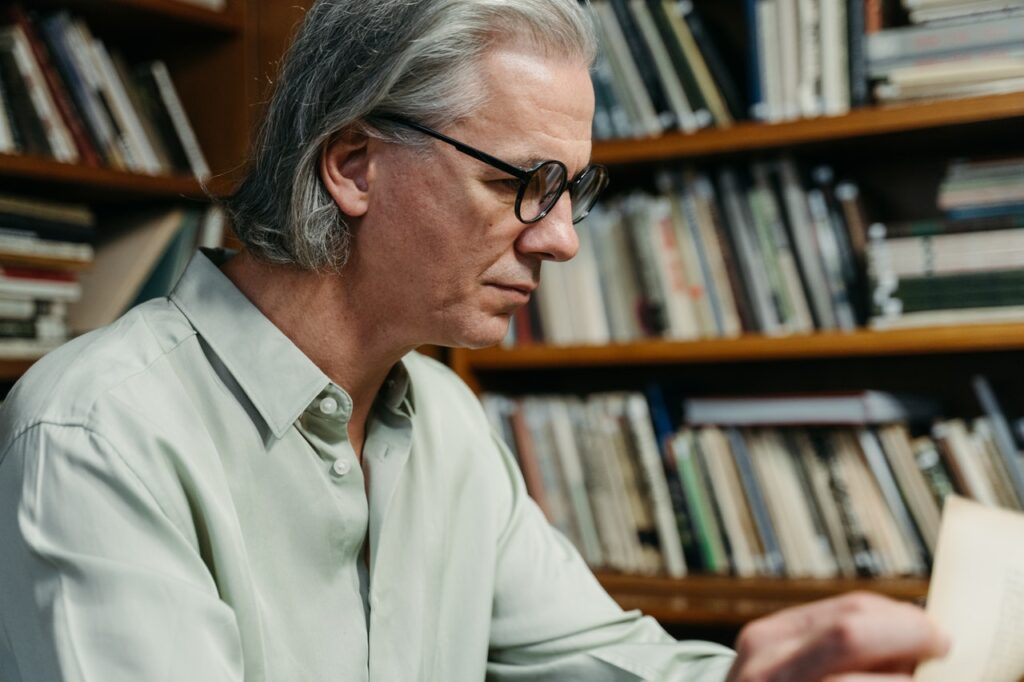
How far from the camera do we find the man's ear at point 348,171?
1073 mm

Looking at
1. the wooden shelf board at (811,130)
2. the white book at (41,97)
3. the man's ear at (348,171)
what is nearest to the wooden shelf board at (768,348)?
the wooden shelf board at (811,130)

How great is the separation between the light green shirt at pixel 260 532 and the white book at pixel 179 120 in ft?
3.31

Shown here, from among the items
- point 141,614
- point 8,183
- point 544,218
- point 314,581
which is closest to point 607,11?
point 544,218

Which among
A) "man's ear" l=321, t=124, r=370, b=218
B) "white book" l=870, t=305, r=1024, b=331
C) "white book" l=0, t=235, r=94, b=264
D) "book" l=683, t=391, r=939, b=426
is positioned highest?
"man's ear" l=321, t=124, r=370, b=218

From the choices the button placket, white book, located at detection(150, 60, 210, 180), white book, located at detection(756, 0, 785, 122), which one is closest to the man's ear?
the button placket

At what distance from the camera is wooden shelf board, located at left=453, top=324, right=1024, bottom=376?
1.66 m

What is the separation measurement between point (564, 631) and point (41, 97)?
1334mm

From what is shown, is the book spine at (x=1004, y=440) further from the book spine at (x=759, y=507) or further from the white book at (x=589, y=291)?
the white book at (x=589, y=291)

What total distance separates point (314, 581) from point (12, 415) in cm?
31

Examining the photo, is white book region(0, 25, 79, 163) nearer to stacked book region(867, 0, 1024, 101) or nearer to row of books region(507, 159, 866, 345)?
row of books region(507, 159, 866, 345)

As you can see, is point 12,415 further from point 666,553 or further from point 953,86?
point 953,86

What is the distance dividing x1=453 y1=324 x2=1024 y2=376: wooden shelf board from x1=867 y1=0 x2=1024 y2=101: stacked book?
391 millimetres

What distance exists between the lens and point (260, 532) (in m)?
0.96

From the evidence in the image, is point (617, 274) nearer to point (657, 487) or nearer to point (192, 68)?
point (657, 487)
